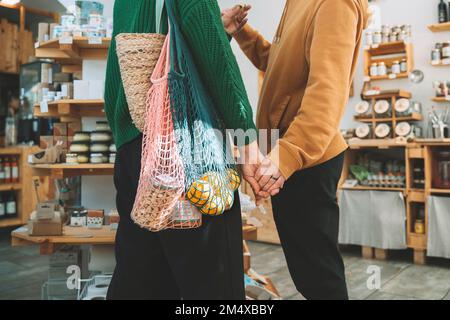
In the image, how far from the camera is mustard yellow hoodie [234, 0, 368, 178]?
44.6 inches

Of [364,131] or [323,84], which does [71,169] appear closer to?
[323,84]

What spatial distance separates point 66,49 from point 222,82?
181 cm

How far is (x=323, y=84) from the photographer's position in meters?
1.14

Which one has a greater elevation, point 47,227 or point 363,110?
point 363,110

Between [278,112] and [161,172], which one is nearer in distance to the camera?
[161,172]

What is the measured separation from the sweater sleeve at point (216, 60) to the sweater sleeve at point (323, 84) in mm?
228

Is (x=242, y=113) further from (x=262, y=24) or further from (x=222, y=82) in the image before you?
(x=262, y=24)

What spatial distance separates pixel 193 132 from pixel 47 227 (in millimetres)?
1789

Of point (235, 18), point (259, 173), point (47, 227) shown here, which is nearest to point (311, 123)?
point (259, 173)

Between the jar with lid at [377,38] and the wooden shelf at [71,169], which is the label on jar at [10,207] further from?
the jar with lid at [377,38]

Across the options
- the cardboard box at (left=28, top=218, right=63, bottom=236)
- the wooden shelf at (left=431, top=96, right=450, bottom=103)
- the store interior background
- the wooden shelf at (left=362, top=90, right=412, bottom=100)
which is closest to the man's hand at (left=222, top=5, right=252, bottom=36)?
the store interior background

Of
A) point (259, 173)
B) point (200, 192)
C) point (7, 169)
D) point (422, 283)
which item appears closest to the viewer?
point (200, 192)

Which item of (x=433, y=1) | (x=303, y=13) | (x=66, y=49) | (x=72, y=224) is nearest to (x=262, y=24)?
(x=433, y=1)

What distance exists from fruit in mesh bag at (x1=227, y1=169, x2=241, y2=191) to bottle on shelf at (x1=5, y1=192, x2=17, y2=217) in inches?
173
